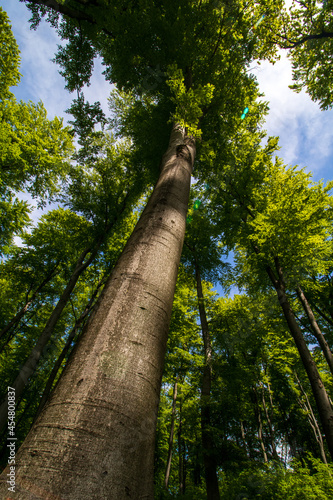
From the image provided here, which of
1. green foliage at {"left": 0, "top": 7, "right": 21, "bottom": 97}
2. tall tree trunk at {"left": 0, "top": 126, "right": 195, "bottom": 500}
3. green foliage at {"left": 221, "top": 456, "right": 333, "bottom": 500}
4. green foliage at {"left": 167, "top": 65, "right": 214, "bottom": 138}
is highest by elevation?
green foliage at {"left": 0, "top": 7, "right": 21, "bottom": 97}

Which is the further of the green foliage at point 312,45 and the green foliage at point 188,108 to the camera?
the green foliage at point 312,45

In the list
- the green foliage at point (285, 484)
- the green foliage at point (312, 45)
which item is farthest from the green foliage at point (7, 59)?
the green foliage at point (285, 484)

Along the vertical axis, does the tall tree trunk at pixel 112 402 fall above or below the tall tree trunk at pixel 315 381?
below

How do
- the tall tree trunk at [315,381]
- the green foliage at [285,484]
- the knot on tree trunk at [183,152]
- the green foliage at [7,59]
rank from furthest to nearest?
1. the green foliage at [7,59]
2. the tall tree trunk at [315,381]
3. the green foliage at [285,484]
4. the knot on tree trunk at [183,152]

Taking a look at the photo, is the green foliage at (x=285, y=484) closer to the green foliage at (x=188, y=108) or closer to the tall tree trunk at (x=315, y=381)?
the tall tree trunk at (x=315, y=381)

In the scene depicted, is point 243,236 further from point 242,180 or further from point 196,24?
point 196,24

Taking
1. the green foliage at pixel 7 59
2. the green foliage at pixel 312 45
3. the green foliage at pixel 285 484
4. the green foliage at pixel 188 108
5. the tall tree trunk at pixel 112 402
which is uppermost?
the green foliage at pixel 7 59

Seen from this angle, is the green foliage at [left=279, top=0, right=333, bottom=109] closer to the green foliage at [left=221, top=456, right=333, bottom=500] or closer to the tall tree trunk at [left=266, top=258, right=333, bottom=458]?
the tall tree trunk at [left=266, top=258, right=333, bottom=458]

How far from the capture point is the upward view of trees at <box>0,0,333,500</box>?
90cm

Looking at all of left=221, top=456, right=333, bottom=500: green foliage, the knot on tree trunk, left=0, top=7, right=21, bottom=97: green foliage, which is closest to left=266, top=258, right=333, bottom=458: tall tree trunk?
left=221, top=456, right=333, bottom=500: green foliage

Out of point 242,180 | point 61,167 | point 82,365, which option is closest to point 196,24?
point 242,180

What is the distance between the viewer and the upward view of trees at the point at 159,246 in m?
0.90

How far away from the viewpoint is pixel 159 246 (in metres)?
1.56

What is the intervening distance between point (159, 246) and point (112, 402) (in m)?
0.93
